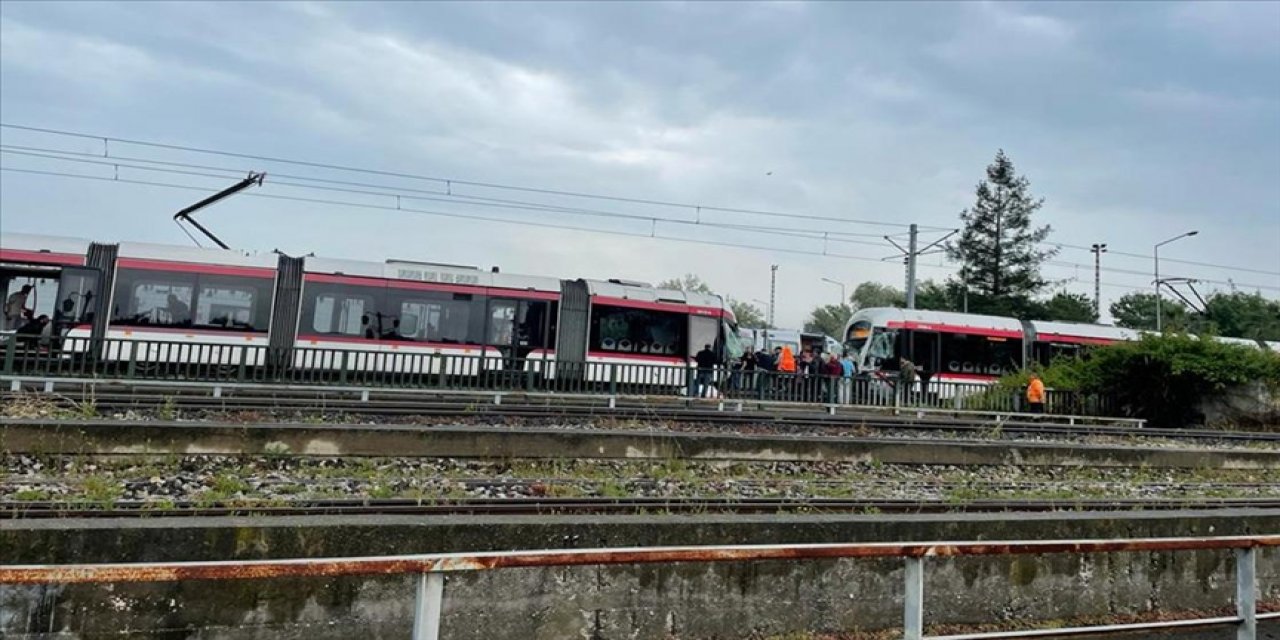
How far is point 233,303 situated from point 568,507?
50.1 ft

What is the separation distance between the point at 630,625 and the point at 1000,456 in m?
9.15

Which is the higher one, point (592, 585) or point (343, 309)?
point (343, 309)

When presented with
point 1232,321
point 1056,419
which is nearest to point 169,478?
point 1056,419

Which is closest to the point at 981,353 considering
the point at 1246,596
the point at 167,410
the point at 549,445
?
the point at 549,445

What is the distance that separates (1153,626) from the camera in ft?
14.5

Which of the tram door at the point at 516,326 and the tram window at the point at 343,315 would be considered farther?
the tram door at the point at 516,326

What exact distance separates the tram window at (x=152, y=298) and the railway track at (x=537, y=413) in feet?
12.5

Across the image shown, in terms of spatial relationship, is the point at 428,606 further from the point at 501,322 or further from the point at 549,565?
the point at 501,322

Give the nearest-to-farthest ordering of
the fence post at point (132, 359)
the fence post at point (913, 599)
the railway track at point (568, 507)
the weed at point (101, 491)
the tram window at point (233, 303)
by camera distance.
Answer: the fence post at point (913, 599) < the railway track at point (568, 507) < the weed at point (101, 491) < the fence post at point (132, 359) < the tram window at point (233, 303)

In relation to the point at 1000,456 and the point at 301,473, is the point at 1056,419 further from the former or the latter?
the point at 301,473

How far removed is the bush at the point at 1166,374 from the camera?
67.8ft

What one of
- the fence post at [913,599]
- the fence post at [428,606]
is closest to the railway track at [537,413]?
the fence post at [428,606]

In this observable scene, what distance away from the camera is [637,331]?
22328 mm

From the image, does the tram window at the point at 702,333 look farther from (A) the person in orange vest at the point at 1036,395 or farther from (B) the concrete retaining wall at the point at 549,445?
(B) the concrete retaining wall at the point at 549,445
